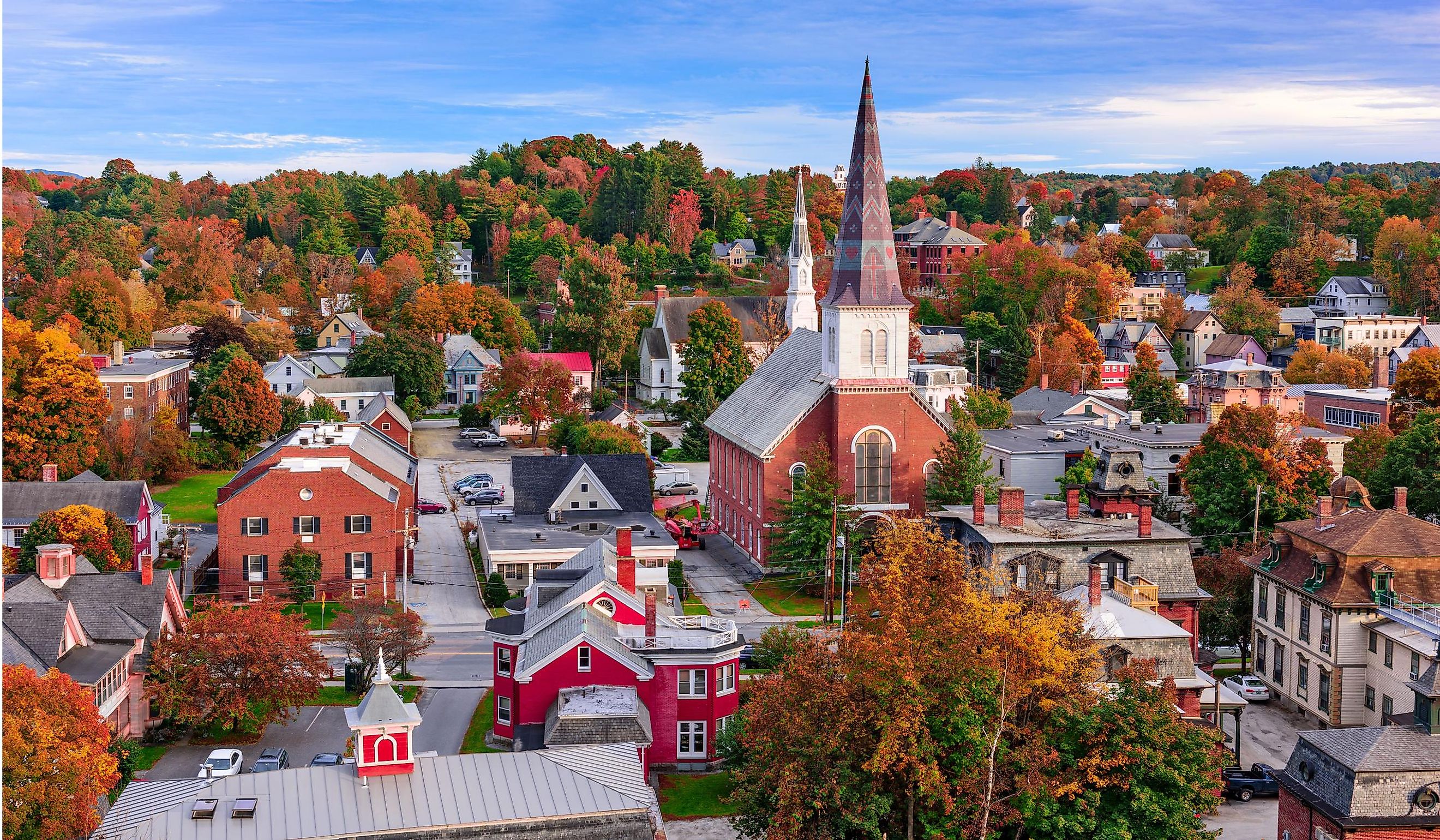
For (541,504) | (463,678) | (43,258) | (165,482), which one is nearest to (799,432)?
(541,504)

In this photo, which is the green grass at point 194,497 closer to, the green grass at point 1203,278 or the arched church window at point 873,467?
the arched church window at point 873,467

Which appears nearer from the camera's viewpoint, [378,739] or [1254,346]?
[378,739]

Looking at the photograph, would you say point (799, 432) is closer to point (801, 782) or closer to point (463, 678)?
point (463, 678)

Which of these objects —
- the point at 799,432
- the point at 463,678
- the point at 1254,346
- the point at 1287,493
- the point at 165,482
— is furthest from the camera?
the point at 1254,346

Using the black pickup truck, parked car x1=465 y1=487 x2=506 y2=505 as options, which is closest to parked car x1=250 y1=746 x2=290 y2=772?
the black pickup truck

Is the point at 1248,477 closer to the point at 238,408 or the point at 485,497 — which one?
the point at 485,497

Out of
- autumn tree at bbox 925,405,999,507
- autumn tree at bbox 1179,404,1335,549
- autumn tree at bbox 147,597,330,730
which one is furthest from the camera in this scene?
autumn tree at bbox 925,405,999,507

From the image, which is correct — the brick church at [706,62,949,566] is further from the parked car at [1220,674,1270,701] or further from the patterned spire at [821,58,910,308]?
the parked car at [1220,674,1270,701]

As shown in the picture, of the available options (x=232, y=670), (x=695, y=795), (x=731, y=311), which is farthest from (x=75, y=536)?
(x=731, y=311)
